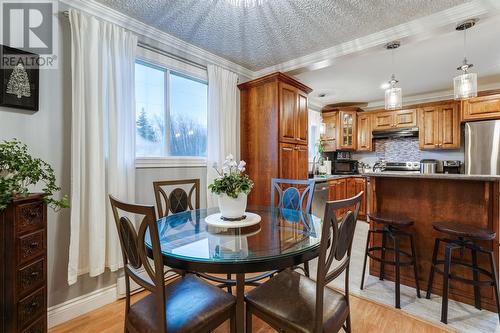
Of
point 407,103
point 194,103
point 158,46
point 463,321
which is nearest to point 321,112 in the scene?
point 407,103

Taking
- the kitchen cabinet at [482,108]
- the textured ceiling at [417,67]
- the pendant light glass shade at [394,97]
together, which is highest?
the textured ceiling at [417,67]

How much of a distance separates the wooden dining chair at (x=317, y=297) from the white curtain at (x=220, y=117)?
1670 millimetres

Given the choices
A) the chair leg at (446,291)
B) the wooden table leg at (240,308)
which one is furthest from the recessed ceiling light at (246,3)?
the chair leg at (446,291)

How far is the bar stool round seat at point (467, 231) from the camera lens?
1730 millimetres

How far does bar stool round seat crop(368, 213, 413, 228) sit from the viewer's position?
2.13 m

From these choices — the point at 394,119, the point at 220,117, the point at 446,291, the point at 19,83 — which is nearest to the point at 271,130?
the point at 220,117

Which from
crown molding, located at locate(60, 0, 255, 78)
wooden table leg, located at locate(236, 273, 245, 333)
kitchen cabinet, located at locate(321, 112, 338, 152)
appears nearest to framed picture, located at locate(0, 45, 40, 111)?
crown molding, located at locate(60, 0, 255, 78)

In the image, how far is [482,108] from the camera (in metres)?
3.83

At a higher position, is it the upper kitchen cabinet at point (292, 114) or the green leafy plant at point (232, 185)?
the upper kitchen cabinet at point (292, 114)

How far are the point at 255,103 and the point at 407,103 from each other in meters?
3.64

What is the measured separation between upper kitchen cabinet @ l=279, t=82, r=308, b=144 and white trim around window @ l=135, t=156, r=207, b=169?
1.08m

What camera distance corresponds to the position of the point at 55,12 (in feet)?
5.95

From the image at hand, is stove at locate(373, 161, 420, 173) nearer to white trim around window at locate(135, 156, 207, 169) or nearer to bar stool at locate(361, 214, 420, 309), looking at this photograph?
bar stool at locate(361, 214, 420, 309)

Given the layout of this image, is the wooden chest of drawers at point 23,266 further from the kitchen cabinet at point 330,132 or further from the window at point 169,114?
the kitchen cabinet at point 330,132
